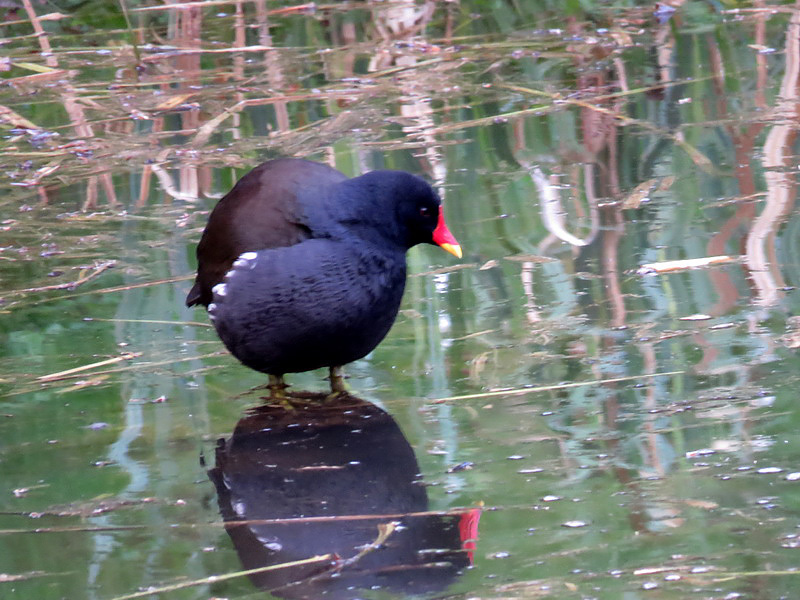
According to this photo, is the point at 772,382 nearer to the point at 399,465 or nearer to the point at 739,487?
the point at 739,487

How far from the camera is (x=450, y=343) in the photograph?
3436 mm

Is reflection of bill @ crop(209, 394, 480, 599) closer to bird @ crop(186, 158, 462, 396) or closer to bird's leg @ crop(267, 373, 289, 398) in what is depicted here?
bird's leg @ crop(267, 373, 289, 398)

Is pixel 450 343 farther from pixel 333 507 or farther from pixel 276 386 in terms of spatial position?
pixel 333 507

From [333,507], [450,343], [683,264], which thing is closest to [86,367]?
[450,343]

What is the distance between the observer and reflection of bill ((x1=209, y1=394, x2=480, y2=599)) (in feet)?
7.51

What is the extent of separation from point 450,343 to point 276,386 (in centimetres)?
49

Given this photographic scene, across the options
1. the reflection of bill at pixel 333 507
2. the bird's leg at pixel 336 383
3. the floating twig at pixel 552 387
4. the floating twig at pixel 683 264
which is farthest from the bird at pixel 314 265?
the floating twig at pixel 683 264

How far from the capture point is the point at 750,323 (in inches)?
130

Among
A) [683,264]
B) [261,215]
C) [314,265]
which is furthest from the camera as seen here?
[683,264]

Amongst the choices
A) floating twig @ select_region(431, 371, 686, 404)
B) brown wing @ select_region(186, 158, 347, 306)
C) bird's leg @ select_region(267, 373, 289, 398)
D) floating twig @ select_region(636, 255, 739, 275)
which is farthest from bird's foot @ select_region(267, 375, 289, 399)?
floating twig @ select_region(636, 255, 739, 275)

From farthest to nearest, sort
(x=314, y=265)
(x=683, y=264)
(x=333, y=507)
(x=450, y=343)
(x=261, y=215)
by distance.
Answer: (x=683, y=264) < (x=450, y=343) < (x=261, y=215) < (x=314, y=265) < (x=333, y=507)

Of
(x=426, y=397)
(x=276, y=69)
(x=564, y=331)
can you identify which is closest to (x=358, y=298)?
(x=426, y=397)

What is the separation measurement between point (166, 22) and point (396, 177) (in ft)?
16.3

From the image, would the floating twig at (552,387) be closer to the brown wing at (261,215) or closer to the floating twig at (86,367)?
the brown wing at (261,215)
